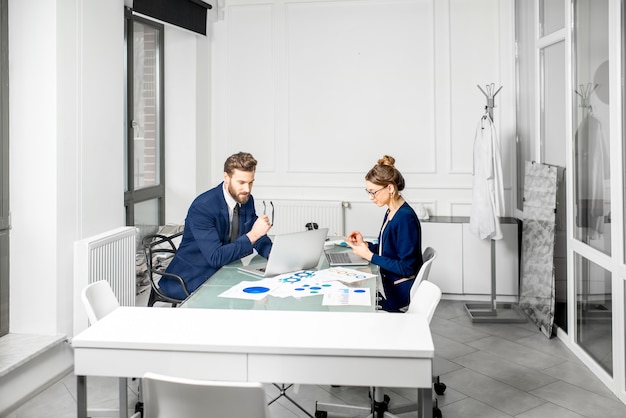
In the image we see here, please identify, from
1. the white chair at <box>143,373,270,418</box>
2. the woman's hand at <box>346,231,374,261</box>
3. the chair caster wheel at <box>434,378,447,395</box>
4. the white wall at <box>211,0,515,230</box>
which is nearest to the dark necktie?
the woman's hand at <box>346,231,374,261</box>

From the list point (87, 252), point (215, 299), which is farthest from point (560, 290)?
point (87, 252)

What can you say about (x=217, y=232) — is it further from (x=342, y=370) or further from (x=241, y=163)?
(x=342, y=370)

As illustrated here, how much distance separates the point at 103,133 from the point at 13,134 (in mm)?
662

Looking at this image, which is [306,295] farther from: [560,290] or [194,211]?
[560,290]

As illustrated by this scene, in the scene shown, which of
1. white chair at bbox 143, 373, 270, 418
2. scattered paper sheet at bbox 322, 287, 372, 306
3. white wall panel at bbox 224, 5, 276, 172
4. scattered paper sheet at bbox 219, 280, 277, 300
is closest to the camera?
white chair at bbox 143, 373, 270, 418

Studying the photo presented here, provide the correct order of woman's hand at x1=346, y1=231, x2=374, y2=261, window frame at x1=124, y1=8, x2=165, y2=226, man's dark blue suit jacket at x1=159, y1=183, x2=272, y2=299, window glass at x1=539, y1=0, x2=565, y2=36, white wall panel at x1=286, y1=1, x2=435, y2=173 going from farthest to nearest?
white wall panel at x1=286, y1=1, x2=435, y2=173 < window frame at x1=124, y1=8, x2=165, y2=226 < window glass at x1=539, y1=0, x2=565, y2=36 < woman's hand at x1=346, y1=231, x2=374, y2=261 < man's dark blue suit jacket at x1=159, y1=183, x2=272, y2=299

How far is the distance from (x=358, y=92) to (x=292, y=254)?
3.42 meters

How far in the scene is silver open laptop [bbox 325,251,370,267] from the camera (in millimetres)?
3680

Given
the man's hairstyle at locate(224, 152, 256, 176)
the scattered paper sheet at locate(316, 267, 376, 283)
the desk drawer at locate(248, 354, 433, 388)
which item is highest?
the man's hairstyle at locate(224, 152, 256, 176)

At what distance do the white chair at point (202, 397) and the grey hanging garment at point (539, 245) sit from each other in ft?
11.6

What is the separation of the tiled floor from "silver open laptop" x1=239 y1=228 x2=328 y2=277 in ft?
2.22

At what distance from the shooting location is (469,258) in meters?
5.78

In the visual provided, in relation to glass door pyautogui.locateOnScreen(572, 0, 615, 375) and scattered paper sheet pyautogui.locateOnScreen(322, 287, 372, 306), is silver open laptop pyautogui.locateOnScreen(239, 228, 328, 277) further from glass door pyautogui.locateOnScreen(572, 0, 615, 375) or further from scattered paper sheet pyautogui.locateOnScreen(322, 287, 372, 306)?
glass door pyautogui.locateOnScreen(572, 0, 615, 375)

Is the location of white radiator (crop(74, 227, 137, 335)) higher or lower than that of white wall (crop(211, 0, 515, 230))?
lower
